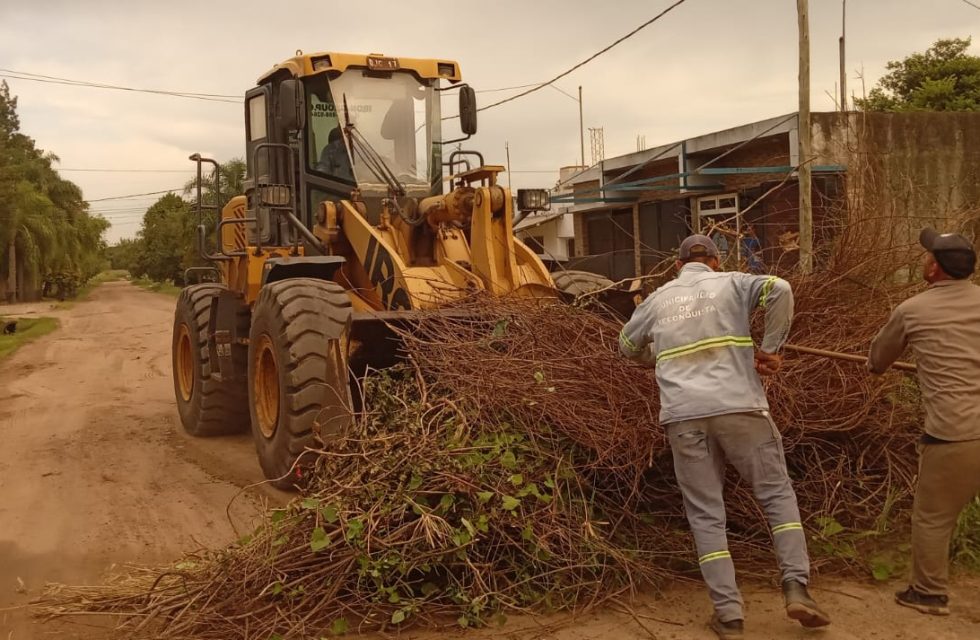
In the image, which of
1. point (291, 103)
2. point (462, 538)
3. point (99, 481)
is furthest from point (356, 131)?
point (462, 538)

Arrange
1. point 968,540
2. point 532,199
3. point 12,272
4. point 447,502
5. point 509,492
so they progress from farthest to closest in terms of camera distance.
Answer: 1. point 12,272
2. point 532,199
3. point 968,540
4. point 509,492
5. point 447,502

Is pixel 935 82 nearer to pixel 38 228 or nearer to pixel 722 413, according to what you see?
pixel 722 413

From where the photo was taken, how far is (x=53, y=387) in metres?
13.9

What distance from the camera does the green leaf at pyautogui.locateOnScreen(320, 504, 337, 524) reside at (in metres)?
4.52

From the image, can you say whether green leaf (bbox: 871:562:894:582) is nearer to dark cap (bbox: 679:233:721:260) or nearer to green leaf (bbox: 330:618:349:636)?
dark cap (bbox: 679:233:721:260)

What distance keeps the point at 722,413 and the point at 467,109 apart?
4801 mm

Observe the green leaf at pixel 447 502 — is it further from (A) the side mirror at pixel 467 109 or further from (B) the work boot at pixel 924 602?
(A) the side mirror at pixel 467 109

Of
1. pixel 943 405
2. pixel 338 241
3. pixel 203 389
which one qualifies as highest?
pixel 338 241

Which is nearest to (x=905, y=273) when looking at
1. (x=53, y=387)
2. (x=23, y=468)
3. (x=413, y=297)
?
(x=413, y=297)

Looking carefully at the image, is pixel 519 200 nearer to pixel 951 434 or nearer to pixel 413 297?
pixel 413 297

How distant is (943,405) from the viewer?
14.0 feet

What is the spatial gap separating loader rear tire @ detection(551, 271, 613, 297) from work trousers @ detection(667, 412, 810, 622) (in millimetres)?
3020

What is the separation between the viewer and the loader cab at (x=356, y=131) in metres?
7.90

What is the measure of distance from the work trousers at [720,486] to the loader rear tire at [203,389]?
19.9ft
